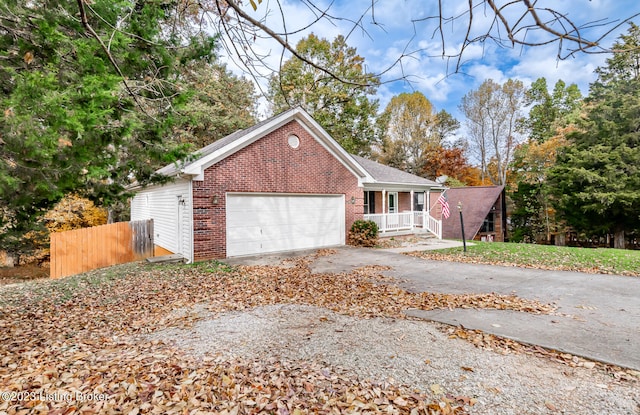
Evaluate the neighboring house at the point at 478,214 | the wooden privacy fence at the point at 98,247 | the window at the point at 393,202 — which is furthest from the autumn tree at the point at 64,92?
the neighboring house at the point at 478,214

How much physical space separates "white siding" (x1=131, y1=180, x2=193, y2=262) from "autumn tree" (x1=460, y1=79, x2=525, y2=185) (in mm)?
29226

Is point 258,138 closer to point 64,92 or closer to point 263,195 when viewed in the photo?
point 263,195

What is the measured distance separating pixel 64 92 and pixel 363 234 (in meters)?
10.3

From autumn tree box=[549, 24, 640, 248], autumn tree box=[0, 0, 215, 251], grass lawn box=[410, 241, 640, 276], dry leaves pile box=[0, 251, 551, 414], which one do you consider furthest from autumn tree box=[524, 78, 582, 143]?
autumn tree box=[0, 0, 215, 251]

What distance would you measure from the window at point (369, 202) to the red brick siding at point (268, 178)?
2.90m

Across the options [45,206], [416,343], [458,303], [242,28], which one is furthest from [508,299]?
[45,206]

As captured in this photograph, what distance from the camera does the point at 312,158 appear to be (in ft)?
40.1

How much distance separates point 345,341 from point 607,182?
71.2 feet

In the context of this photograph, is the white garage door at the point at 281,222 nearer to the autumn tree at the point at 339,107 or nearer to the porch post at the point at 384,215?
the porch post at the point at 384,215

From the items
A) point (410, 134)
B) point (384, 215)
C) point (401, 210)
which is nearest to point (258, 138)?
point (384, 215)

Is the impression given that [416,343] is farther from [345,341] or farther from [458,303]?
[458,303]

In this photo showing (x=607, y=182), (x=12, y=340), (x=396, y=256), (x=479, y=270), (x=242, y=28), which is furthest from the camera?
(x=607, y=182)

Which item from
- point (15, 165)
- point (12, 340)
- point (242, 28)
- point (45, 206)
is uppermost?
point (242, 28)

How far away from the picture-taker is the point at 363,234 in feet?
42.6
